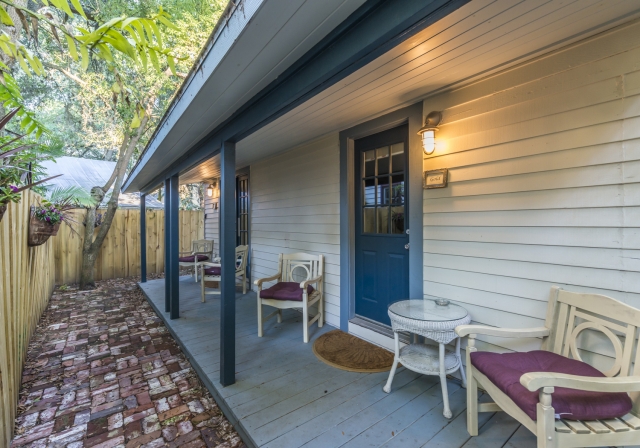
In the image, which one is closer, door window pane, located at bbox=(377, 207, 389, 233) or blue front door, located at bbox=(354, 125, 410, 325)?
blue front door, located at bbox=(354, 125, 410, 325)

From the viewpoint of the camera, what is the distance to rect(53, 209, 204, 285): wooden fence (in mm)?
6145

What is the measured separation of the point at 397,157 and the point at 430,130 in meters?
0.57

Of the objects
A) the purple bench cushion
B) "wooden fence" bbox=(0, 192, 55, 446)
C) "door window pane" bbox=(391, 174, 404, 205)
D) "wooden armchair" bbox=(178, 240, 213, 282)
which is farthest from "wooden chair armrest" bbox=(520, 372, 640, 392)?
"wooden armchair" bbox=(178, 240, 213, 282)

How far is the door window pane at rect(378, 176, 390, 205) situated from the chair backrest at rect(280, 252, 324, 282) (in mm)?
1034

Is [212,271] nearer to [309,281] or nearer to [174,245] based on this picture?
[174,245]

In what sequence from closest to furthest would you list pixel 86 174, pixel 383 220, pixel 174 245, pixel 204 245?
pixel 383 220, pixel 174 245, pixel 204 245, pixel 86 174

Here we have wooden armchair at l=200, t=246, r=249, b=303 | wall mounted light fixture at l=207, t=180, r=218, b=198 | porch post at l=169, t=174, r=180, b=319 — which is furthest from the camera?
wall mounted light fixture at l=207, t=180, r=218, b=198

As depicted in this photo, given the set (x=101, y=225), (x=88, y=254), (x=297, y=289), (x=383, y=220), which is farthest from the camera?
(x=101, y=225)

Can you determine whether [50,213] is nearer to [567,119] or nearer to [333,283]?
[333,283]

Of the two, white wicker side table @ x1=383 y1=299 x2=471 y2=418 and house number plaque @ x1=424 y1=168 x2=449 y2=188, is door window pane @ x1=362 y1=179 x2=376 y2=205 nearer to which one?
house number plaque @ x1=424 y1=168 x2=449 y2=188

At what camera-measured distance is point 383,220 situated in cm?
298

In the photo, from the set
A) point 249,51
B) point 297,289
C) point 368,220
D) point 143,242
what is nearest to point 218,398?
point 297,289

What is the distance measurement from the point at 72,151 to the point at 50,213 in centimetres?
Answer: 1516

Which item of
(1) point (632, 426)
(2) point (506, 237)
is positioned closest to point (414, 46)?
(2) point (506, 237)
